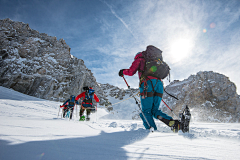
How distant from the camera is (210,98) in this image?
47.2 m

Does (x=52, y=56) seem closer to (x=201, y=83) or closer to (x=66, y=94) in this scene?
(x=66, y=94)

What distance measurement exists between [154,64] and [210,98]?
56.5 meters

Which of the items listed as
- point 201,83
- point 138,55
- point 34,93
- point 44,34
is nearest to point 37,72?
point 34,93

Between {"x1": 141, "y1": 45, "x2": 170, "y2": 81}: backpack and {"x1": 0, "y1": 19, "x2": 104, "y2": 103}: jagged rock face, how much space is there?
3738 cm

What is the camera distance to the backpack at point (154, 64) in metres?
3.07

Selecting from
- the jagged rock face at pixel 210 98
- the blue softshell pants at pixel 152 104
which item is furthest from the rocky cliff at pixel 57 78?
the blue softshell pants at pixel 152 104

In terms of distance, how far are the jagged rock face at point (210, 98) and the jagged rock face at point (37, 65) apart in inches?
1400

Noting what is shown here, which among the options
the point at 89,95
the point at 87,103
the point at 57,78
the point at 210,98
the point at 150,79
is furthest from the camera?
the point at 210,98

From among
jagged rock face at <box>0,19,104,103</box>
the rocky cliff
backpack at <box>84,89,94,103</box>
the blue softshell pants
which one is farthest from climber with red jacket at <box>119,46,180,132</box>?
jagged rock face at <box>0,19,104,103</box>

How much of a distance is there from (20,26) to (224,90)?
249ft

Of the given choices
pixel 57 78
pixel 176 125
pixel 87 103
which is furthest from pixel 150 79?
pixel 57 78

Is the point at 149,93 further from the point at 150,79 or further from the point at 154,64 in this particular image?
the point at 154,64

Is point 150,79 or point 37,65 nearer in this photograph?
point 150,79

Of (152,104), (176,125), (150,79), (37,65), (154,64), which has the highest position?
(37,65)
